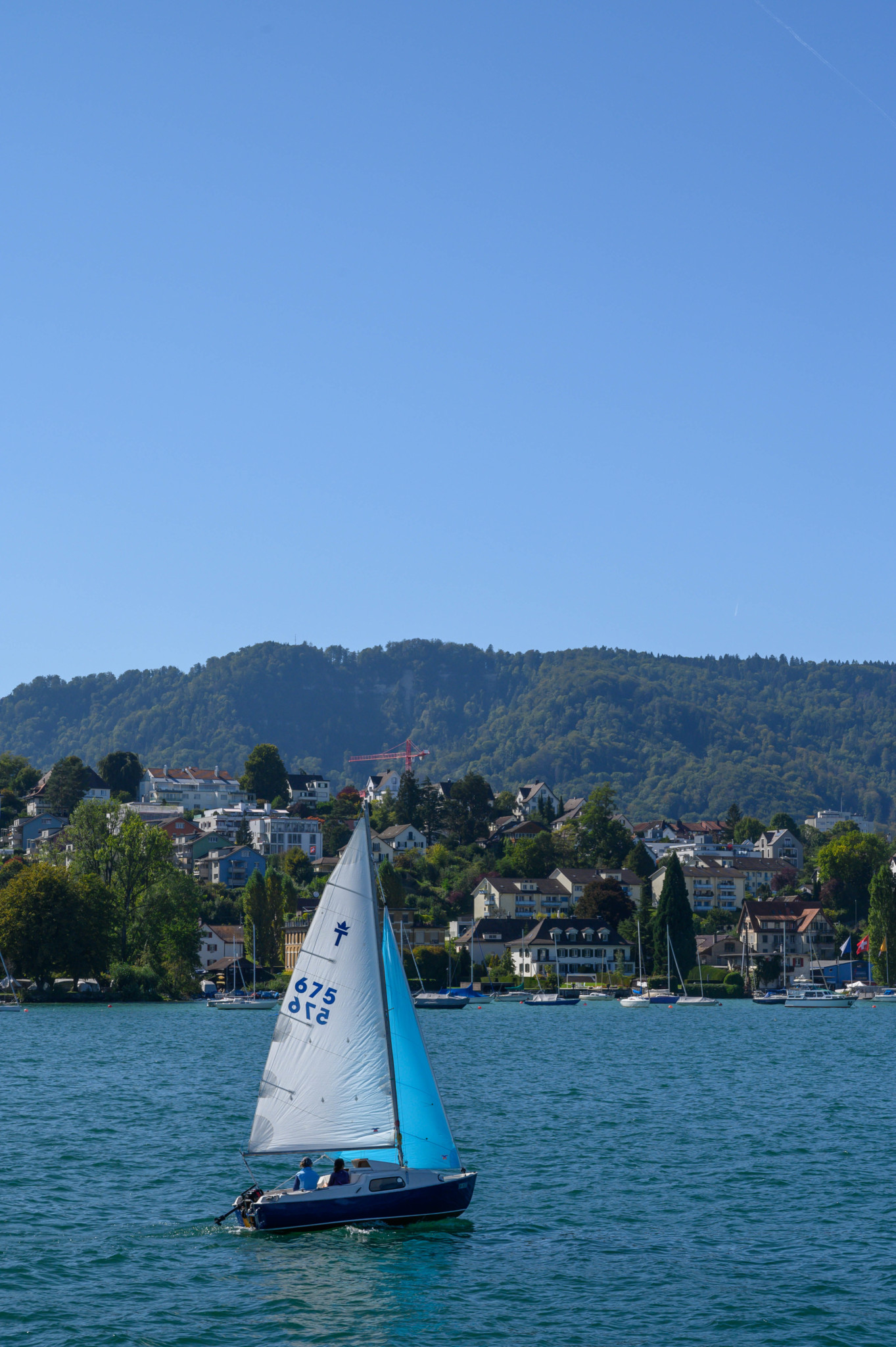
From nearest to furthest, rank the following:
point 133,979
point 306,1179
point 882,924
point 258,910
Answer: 1. point 306,1179
2. point 133,979
3. point 258,910
4. point 882,924

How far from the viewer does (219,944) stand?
164625 mm

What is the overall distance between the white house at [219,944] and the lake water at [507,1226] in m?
96.9

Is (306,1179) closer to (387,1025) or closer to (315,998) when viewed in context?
(387,1025)

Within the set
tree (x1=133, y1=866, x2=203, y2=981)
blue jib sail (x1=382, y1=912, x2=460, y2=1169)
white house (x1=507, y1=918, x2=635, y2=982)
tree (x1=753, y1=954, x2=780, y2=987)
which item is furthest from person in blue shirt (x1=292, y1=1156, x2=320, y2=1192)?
tree (x1=753, y1=954, x2=780, y2=987)

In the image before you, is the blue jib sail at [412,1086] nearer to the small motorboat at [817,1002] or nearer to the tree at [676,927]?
the small motorboat at [817,1002]

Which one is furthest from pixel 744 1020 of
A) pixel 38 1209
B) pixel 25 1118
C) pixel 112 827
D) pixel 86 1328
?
pixel 86 1328

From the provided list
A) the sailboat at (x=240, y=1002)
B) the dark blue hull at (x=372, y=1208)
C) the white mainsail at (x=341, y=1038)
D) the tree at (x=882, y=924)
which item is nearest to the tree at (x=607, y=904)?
the tree at (x=882, y=924)

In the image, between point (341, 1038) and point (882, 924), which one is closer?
point (341, 1038)

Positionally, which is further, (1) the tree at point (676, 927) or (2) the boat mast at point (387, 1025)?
(1) the tree at point (676, 927)

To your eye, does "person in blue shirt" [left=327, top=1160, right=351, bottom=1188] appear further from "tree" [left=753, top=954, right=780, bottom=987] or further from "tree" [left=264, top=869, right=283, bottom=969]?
"tree" [left=753, top=954, right=780, bottom=987]

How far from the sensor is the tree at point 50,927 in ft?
368

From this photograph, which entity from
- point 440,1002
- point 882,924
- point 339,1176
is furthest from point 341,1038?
point 882,924

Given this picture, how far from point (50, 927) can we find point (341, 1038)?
8680 centimetres

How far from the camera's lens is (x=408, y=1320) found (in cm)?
2592
